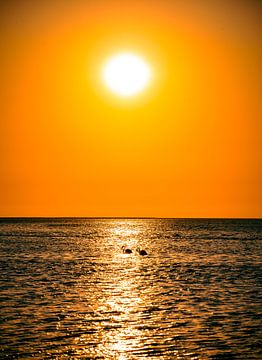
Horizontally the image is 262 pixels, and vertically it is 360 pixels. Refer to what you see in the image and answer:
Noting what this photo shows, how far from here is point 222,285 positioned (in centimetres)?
5253

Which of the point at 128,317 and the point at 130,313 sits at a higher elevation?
the point at 130,313

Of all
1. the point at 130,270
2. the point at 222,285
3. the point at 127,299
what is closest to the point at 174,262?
the point at 130,270

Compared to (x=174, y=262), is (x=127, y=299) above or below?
below

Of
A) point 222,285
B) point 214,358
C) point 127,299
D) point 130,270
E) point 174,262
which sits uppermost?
point 174,262

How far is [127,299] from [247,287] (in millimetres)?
12504

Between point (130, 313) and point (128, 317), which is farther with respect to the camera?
point (130, 313)

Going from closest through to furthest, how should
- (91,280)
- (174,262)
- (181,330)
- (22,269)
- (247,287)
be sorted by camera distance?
1. (181,330)
2. (247,287)
3. (91,280)
4. (22,269)
5. (174,262)

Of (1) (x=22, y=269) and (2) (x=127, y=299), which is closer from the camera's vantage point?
(2) (x=127, y=299)

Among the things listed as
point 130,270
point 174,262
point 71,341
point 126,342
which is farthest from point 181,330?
point 174,262

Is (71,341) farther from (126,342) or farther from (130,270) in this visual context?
(130,270)

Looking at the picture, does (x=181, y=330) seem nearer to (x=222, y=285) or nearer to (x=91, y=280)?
(x=222, y=285)

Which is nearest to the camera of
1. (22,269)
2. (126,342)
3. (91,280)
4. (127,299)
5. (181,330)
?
(126,342)

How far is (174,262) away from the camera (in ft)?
262

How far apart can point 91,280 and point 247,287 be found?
14.6 meters
